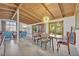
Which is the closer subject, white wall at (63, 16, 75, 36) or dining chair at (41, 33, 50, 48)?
white wall at (63, 16, 75, 36)

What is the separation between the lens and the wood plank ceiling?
2.32m

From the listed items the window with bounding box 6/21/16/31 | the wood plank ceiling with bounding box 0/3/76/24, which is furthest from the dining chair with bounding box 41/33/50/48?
the window with bounding box 6/21/16/31

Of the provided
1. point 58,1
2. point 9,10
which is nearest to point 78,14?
point 58,1

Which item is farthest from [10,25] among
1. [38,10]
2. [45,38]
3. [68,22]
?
[68,22]

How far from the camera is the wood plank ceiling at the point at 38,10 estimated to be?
2318mm

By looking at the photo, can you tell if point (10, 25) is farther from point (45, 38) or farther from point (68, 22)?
point (68, 22)

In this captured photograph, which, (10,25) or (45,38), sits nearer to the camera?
(10,25)

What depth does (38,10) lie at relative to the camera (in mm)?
2385

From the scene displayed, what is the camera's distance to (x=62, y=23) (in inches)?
93.9

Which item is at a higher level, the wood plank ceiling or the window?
the wood plank ceiling

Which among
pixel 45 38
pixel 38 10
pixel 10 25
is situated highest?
pixel 38 10

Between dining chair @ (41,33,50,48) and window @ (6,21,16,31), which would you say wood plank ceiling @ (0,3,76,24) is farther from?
dining chair @ (41,33,50,48)

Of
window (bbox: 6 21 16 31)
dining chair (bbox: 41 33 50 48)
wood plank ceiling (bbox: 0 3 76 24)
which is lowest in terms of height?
dining chair (bbox: 41 33 50 48)

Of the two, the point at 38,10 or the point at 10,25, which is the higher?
the point at 38,10
